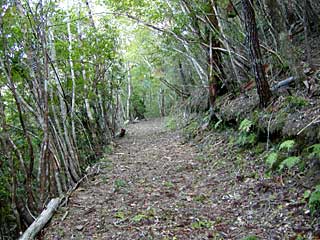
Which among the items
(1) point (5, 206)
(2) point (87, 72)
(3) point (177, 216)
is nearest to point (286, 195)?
(3) point (177, 216)

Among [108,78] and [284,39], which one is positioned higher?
[108,78]

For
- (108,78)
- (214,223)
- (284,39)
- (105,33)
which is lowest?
(214,223)

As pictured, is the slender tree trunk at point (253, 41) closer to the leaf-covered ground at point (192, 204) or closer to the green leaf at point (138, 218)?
the leaf-covered ground at point (192, 204)

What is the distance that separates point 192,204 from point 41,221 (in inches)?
91.1

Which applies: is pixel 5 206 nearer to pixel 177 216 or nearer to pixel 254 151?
pixel 177 216

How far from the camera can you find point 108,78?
12.9 m

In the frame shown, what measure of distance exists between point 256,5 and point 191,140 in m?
4.15

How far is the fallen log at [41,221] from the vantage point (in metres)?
4.49

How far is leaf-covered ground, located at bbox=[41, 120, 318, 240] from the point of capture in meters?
3.81

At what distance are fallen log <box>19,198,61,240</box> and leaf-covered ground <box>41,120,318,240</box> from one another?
12cm

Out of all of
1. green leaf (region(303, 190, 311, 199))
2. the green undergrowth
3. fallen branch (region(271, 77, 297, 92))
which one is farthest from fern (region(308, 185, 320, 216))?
fallen branch (region(271, 77, 297, 92))

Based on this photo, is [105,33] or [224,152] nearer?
[224,152]

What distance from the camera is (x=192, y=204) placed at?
488 cm

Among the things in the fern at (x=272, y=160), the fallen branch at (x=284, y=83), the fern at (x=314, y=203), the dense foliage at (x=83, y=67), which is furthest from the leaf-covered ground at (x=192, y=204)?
the fallen branch at (x=284, y=83)
